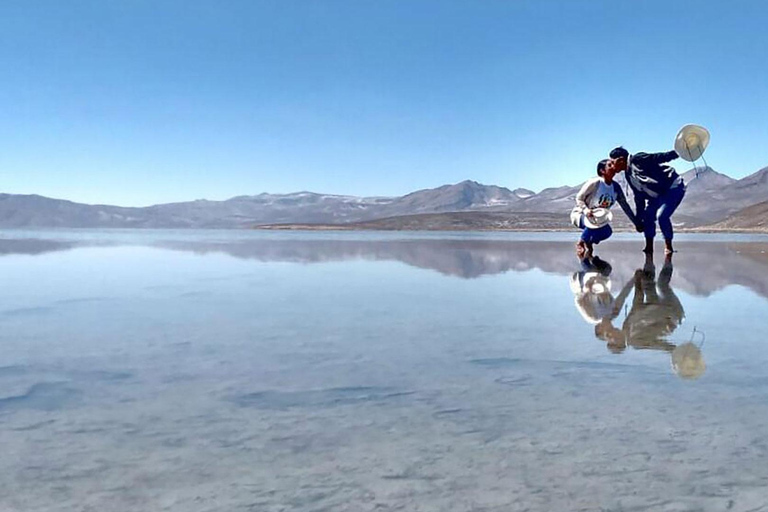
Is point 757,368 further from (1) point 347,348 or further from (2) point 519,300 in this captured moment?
(2) point 519,300

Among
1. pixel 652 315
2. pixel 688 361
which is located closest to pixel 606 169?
pixel 652 315

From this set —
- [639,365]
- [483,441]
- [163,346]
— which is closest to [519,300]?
[639,365]

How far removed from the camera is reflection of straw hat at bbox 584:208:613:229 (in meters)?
13.9

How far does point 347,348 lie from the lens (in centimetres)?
474

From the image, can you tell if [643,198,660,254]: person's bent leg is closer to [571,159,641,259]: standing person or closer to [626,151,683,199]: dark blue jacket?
[626,151,683,199]: dark blue jacket

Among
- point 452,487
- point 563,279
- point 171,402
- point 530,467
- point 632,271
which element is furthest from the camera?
point 632,271

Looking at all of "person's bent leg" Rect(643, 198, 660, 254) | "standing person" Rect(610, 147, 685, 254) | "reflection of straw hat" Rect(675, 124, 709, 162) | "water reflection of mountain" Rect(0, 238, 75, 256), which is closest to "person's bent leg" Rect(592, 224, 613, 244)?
"standing person" Rect(610, 147, 685, 254)

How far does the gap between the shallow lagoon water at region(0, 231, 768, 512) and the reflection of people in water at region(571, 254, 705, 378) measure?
37 millimetres

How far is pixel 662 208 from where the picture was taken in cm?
1461

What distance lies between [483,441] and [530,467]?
1.03 feet

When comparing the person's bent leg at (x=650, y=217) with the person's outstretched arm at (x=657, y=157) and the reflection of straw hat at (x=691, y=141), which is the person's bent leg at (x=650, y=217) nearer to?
the person's outstretched arm at (x=657, y=157)

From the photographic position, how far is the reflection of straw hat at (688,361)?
379 cm

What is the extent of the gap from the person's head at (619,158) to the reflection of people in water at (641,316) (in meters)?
4.17

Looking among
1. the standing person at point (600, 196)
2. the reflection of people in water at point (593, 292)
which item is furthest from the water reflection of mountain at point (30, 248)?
the reflection of people in water at point (593, 292)
